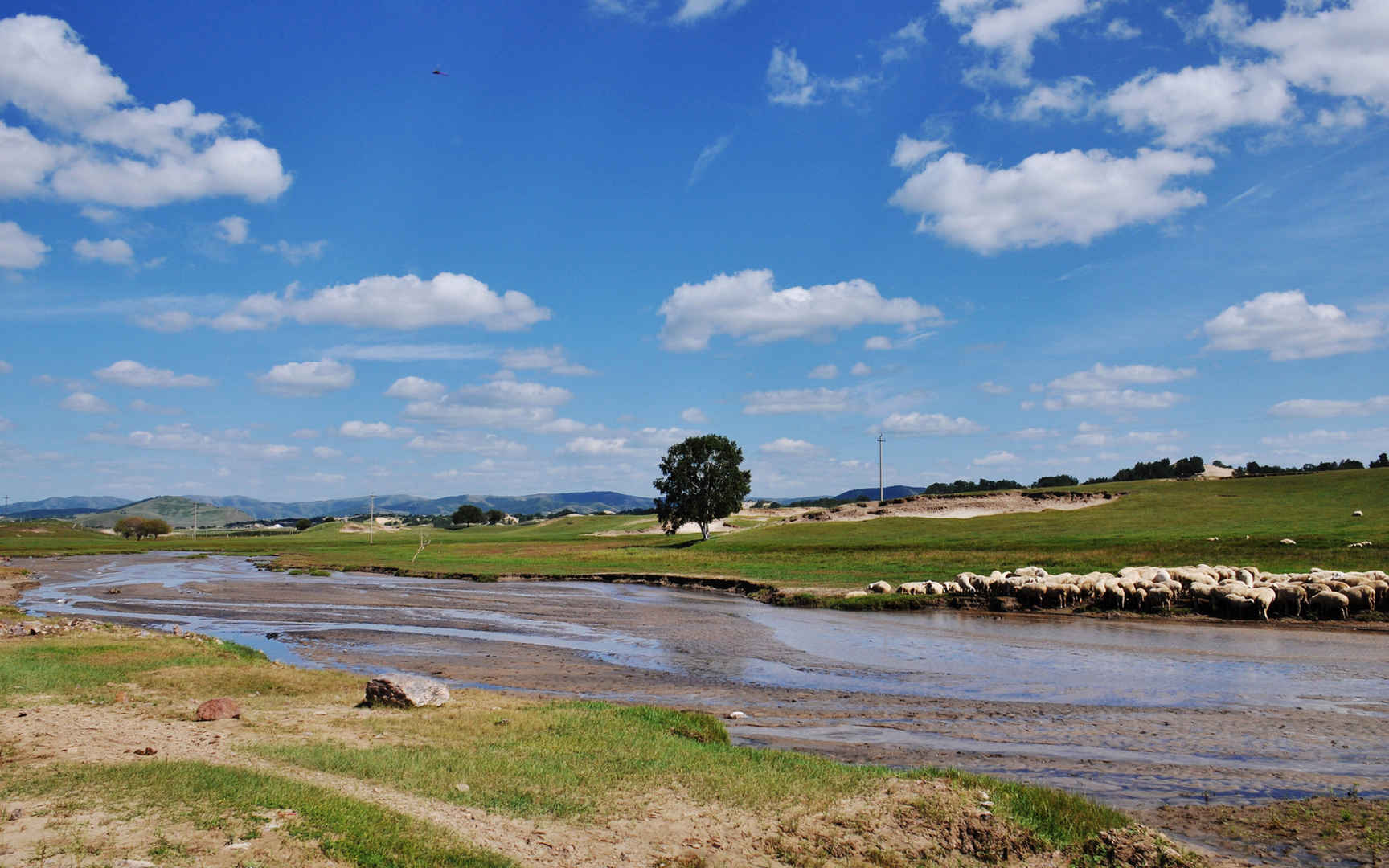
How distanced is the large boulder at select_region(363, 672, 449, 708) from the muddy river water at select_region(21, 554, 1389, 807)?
14.7 ft

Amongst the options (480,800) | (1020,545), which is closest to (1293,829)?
(480,800)

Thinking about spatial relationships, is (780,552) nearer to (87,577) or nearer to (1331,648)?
(1331,648)

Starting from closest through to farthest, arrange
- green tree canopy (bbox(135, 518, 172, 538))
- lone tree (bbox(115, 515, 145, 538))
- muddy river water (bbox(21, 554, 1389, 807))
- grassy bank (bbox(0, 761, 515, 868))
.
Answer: grassy bank (bbox(0, 761, 515, 868)) < muddy river water (bbox(21, 554, 1389, 807)) < lone tree (bbox(115, 515, 145, 538)) < green tree canopy (bbox(135, 518, 172, 538))

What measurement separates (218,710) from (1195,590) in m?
35.1

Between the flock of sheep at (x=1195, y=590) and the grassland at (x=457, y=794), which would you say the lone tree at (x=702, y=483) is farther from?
the grassland at (x=457, y=794)

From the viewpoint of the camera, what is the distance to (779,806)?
32.9 ft

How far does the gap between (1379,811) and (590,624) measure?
28711mm

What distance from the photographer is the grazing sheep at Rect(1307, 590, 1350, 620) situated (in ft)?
99.4

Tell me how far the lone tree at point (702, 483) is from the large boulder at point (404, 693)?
8570 cm

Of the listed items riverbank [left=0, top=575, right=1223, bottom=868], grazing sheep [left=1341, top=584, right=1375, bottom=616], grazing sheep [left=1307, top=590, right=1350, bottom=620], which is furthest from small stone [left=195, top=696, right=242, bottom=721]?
grazing sheep [left=1341, top=584, right=1375, bottom=616]

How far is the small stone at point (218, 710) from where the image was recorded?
45.9ft

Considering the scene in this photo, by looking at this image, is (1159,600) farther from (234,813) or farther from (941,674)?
(234,813)

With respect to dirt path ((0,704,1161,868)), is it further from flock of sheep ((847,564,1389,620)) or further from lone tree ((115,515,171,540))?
lone tree ((115,515,171,540))

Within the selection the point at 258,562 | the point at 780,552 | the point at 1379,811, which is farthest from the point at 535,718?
the point at 258,562
